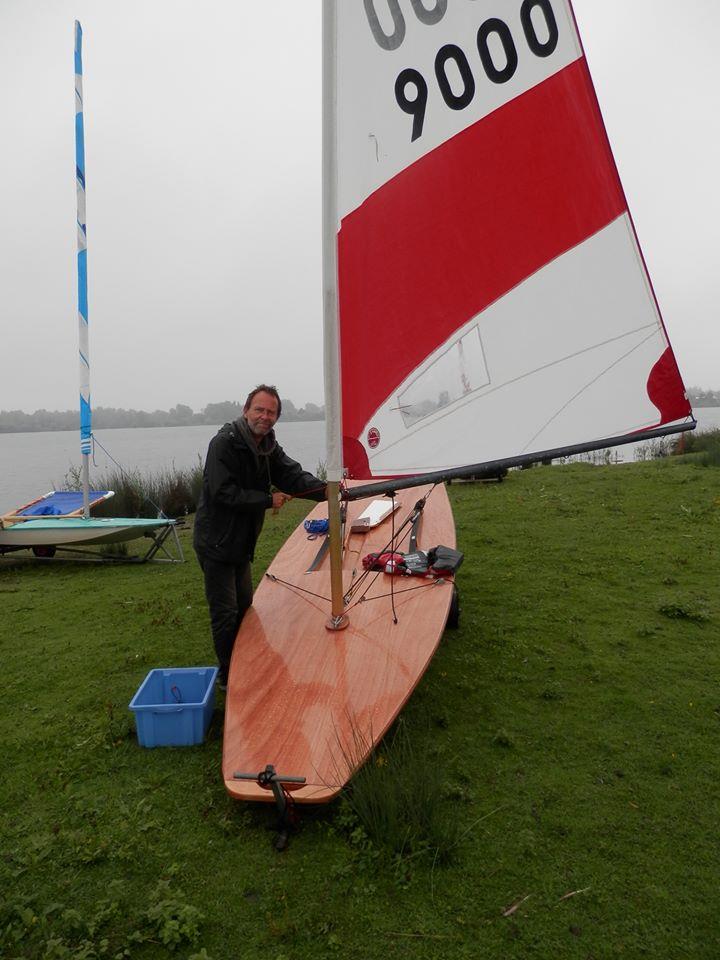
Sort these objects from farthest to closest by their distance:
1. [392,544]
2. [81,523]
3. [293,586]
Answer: [81,523] → [392,544] → [293,586]

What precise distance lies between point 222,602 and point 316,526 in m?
1.44

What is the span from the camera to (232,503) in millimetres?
2744

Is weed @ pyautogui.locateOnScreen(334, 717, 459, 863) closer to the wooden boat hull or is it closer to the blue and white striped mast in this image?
the wooden boat hull

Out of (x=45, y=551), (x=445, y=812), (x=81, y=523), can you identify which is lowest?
(x=445, y=812)

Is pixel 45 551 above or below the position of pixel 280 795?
above

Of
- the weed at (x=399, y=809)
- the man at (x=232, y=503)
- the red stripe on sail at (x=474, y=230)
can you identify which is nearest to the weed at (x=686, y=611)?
the weed at (x=399, y=809)

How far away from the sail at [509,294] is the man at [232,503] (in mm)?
603

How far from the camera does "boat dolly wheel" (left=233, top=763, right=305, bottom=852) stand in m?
1.93

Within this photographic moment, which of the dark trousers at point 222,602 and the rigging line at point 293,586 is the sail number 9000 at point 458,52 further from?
the rigging line at point 293,586

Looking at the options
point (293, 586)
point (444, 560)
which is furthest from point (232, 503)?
point (444, 560)

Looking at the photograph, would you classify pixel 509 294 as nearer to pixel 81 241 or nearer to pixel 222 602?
pixel 222 602

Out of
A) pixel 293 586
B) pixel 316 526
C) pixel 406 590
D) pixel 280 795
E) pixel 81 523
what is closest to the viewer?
pixel 280 795

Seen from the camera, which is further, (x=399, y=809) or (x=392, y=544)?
(x=392, y=544)

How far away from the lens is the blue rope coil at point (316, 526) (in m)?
4.27
